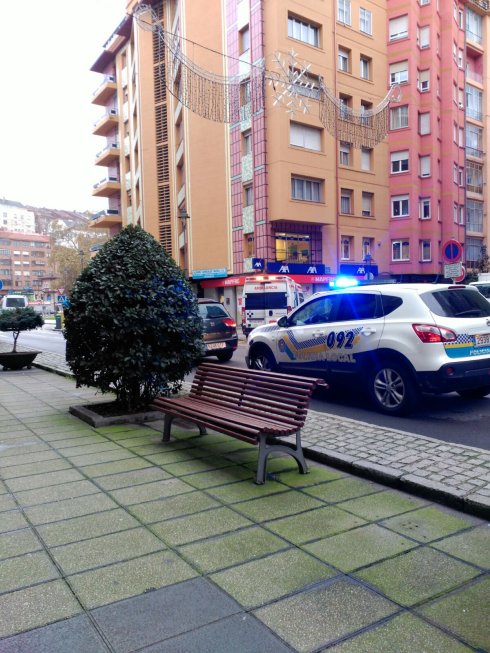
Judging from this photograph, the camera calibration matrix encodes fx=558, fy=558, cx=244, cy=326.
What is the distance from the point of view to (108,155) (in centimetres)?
4728

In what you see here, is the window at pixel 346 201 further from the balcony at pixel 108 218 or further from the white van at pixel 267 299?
the balcony at pixel 108 218

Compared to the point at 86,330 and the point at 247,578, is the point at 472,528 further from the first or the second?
the point at 86,330

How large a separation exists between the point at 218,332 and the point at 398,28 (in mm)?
30375

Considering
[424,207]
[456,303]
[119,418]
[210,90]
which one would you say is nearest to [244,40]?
[424,207]

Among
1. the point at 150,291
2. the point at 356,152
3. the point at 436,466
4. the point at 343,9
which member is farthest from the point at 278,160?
the point at 436,466

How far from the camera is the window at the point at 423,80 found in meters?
36.5

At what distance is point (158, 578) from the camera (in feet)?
9.77

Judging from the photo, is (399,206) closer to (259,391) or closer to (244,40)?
(244,40)

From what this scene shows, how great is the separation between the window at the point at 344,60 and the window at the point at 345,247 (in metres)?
9.80

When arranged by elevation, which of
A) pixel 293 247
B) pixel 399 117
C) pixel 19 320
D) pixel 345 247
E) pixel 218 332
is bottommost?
pixel 218 332

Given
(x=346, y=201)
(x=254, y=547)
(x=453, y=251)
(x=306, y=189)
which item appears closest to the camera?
(x=254, y=547)

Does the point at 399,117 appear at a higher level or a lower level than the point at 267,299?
higher

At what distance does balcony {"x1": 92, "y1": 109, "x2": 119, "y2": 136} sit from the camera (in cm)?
4684

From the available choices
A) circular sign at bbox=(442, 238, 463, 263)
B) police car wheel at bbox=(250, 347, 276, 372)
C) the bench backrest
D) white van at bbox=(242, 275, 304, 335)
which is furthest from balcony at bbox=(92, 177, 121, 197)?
the bench backrest
